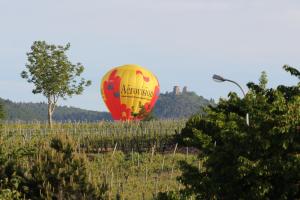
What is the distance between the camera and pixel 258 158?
59.2ft

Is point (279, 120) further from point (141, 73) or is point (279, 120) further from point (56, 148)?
point (141, 73)

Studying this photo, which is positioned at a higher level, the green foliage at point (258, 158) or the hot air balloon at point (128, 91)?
the hot air balloon at point (128, 91)

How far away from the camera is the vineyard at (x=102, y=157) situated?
27.3 m

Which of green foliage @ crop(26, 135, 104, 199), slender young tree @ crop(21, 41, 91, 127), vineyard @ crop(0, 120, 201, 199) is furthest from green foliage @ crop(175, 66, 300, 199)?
slender young tree @ crop(21, 41, 91, 127)

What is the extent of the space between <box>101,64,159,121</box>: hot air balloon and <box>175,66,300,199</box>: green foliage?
6617 centimetres

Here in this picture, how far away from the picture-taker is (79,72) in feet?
265

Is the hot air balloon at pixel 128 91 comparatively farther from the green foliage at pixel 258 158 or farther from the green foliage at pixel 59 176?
the green foliage at pixel 258 158

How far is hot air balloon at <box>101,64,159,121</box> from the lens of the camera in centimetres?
8700

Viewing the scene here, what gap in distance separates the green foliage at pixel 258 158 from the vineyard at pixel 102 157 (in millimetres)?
6923

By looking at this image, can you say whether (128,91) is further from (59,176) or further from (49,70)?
(59,176)

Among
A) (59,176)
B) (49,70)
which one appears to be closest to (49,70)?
(49,70)

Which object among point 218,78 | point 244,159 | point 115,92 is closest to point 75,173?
point 218,78

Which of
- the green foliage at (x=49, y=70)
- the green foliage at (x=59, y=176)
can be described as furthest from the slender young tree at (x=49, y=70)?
the green foliage at (x=59, y=176)

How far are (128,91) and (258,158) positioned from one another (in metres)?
68.9
